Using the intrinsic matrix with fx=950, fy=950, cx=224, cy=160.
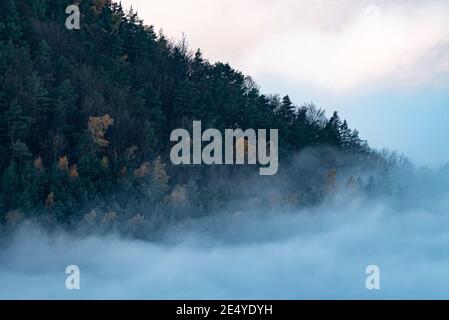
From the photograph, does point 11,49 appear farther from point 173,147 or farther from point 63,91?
point 173,147

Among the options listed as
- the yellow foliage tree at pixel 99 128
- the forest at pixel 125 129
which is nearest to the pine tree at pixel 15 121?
the forest at pixel 125 129

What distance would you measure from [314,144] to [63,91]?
A: 20.6 metres

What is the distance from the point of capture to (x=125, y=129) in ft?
206

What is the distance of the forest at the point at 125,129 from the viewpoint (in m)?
55.8

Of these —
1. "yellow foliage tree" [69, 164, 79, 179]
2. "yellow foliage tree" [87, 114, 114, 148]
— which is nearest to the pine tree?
"yellow foliage tree" [69, 164, 79, 179]

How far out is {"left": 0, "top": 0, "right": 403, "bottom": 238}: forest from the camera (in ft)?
183

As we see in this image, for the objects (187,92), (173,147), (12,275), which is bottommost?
(12,275)

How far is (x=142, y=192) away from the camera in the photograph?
194 ft

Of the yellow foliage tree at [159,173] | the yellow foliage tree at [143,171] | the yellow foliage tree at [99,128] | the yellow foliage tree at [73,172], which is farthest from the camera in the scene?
the yellow foliage tree at [159,173]

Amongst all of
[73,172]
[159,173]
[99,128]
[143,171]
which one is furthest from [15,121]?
[159,173]

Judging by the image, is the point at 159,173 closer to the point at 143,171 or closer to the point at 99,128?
the point at 143,171

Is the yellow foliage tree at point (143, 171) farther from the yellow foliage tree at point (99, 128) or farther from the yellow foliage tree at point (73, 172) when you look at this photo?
the yellow foliage tree at point (73, 172)

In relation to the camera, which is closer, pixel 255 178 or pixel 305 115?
pixel 255 178
